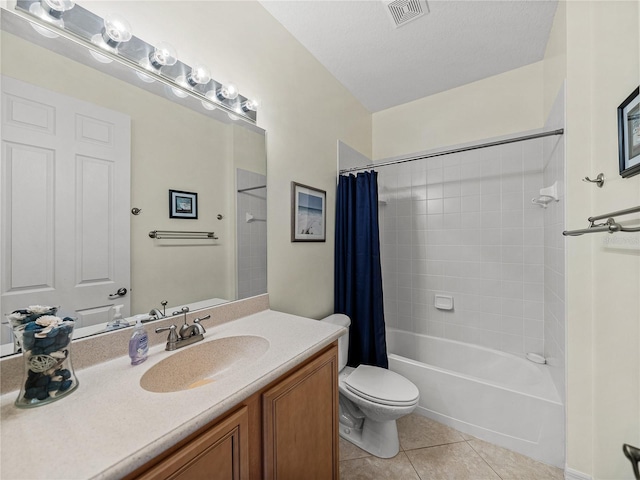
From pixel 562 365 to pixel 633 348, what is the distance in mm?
552

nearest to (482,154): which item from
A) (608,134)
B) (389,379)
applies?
(608,134)

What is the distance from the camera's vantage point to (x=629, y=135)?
924 mm

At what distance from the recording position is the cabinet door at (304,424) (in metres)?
0.83

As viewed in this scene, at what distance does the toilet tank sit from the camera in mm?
1763

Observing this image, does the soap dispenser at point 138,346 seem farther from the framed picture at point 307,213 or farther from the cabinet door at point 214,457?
the framed picture at point 307,213

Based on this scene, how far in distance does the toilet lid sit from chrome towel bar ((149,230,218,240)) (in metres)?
1.22

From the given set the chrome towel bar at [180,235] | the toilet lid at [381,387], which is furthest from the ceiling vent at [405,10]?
the toilet lid at [381,387]

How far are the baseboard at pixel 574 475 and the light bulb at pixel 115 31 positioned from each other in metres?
2.79

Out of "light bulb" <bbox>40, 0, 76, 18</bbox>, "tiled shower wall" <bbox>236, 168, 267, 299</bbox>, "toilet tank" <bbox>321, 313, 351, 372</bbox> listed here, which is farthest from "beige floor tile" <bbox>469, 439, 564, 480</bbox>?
"light bulb" <bbox>40, 0, 76, 18</bbox>

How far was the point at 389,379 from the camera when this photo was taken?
5.45 ft

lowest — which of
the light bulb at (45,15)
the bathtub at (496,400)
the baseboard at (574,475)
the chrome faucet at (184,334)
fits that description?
the baseboard at (574,475)

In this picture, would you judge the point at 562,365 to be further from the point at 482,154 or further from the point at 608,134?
the point at 482,154

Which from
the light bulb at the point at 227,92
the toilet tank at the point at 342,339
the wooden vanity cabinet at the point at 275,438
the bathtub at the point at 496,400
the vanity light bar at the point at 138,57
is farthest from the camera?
the toilet tank at the point at 342,339

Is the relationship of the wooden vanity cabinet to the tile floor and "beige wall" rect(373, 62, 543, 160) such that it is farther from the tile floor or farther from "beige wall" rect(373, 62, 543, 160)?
"beige wall" rect(373, 62, 543, 160)
